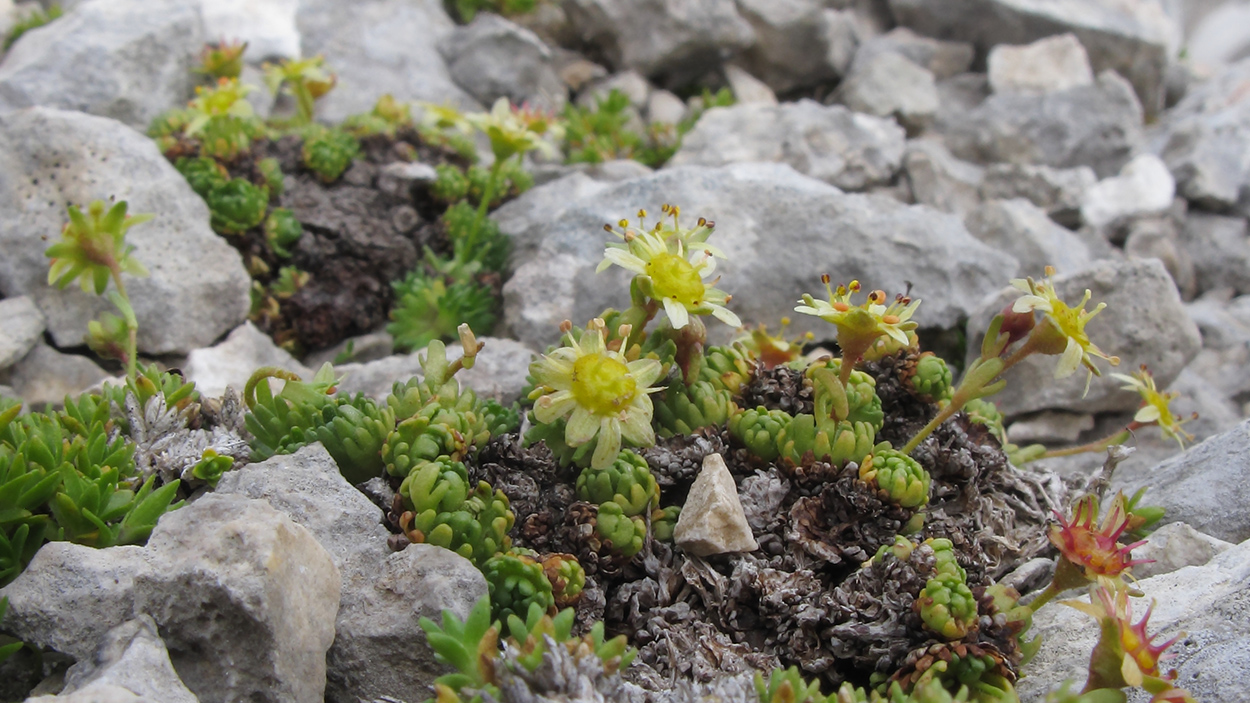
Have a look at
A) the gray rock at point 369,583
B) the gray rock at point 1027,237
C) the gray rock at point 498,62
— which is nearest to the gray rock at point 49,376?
the gray rock at point 369,583

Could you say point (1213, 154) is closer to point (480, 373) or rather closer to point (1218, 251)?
point (1218, 251)

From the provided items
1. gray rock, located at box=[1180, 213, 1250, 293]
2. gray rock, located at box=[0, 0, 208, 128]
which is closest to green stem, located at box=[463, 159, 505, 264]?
gray rock, located at box=[0, 0, 208, 128]

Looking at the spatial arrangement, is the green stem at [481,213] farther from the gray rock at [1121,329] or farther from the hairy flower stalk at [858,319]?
the gray rock at [1121,329]

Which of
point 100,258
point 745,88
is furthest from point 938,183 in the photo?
point 100,258

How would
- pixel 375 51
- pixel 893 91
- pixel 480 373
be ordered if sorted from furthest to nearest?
pixel 893 91, pixel 375 51, pixel 480 373

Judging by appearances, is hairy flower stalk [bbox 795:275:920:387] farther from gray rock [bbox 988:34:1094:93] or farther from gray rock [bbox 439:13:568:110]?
gray rock [bbox 988:34:1094:93]

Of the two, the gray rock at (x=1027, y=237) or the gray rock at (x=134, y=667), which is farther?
the gray rock at (x=1027, y=237)

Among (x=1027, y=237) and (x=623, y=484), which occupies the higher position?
(x=623, y=484)
